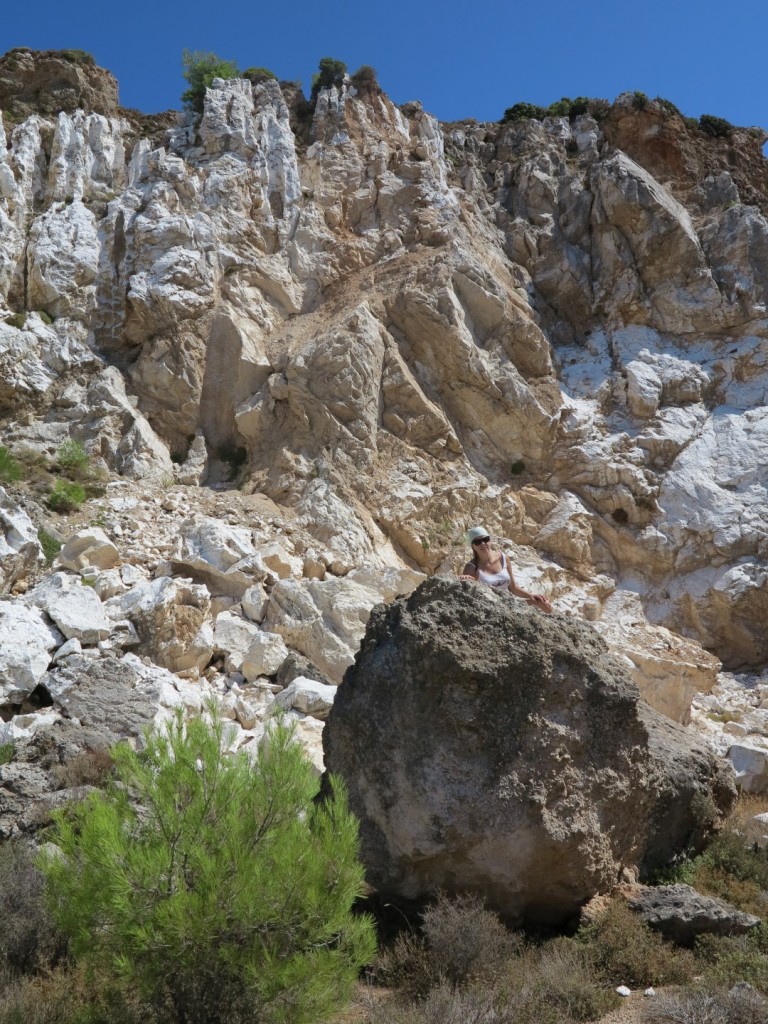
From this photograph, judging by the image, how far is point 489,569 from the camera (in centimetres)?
680

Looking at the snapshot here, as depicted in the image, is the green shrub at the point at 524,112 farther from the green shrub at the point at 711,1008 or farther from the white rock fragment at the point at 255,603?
the green shrub at the point at 711,1008

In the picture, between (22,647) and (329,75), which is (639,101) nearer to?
(329,75)

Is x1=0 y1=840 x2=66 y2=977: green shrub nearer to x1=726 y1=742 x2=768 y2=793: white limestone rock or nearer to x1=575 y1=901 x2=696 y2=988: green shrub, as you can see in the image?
x1=575 y1=901 x2=696 y2=988: green shrub

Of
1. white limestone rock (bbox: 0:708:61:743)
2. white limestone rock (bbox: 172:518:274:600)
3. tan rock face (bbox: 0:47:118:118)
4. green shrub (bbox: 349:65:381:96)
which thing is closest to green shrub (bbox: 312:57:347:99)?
green shrub (bbox: 349:65:381:96)

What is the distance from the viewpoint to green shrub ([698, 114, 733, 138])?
2370 cm

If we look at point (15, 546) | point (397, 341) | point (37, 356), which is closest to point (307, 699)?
point (15, 546)

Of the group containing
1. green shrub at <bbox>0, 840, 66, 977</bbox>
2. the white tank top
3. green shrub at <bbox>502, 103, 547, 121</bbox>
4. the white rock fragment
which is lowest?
green shrub at <bbox>0, 840, 66, 977</bbox>

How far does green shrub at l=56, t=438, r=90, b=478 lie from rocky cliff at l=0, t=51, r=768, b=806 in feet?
1.24

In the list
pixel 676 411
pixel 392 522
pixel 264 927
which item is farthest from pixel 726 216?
pixel 264 927

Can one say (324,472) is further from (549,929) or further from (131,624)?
(549,929)

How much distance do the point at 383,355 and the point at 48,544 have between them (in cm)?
749

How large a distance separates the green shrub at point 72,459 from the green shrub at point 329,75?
12.8 meters

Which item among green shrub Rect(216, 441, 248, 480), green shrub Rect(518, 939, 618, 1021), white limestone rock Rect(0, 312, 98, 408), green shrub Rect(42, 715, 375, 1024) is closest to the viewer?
green shrub Rect(42, 715, 375, 1024)

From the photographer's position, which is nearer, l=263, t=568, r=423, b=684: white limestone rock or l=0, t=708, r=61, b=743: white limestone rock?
l=0, t=708, r=61, b=743: white limestone rock
